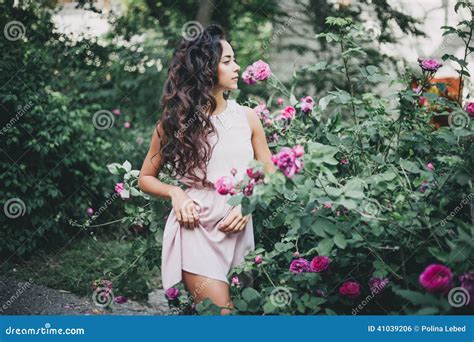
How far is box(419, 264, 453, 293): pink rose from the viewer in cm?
157

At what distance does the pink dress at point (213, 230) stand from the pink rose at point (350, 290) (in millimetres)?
408

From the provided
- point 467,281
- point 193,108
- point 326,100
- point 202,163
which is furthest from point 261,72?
point 467,281

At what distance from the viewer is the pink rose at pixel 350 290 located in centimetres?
205

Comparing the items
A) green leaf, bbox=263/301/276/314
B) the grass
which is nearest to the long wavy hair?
green leaf, bbox=263/301/276/314

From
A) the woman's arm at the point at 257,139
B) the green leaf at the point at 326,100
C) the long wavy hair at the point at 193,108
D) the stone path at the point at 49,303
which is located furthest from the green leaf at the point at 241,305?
the stone path at the point at 49,303

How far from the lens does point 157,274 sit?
4363 millimetres

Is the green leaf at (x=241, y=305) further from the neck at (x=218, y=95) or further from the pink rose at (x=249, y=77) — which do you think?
the pink rose at (x=249, y=77)

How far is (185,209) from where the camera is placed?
2.01 metres

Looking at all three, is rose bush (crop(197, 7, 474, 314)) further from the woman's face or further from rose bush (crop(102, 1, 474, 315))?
the woman's face

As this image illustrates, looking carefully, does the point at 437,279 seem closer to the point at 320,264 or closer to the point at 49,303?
the point at 320,264

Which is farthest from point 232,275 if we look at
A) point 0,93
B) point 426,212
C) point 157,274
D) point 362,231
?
point 0,93

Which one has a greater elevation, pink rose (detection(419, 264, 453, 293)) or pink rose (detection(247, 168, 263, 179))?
pink rose (detection(247, 168, 263, 179))

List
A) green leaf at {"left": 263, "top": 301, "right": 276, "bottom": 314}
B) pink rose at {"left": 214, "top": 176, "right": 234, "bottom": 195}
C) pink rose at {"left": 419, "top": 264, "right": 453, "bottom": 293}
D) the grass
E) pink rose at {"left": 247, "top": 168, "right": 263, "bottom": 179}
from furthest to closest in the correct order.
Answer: the grass
green leaf at {"left": 263, "top": 301, "right": 276, "bottom": 314}
pink rose at {"left": 214, "top": 176, "right": 234, "bottom": 195}
pink rose at {"left": 247, "top": 168, "right": 263, "bottom": 179}
pink rose at {"left": 419, "top": 264, "right": 453, "bottom": 293}

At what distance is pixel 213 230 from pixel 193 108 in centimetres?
47
